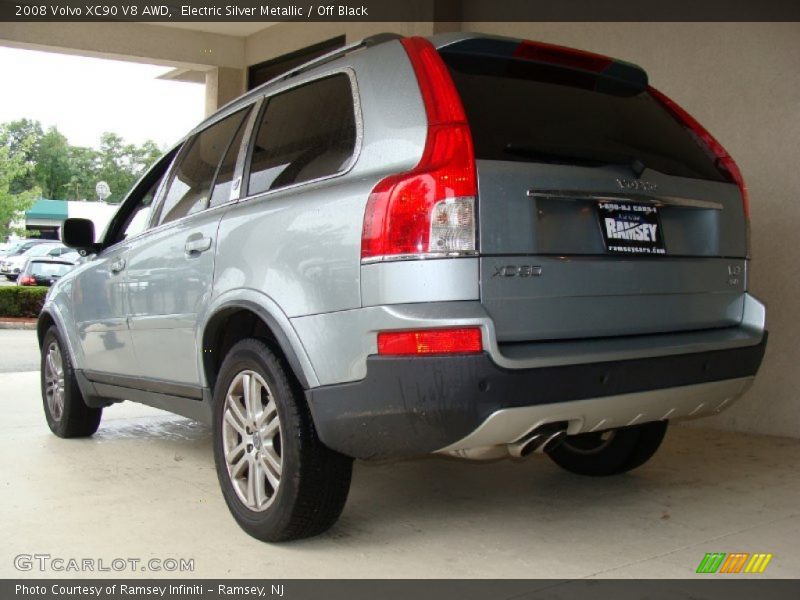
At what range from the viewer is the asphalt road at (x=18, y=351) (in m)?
10.6

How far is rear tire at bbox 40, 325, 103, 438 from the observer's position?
5312mm

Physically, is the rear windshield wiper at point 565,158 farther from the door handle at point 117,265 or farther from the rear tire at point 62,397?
the rear tire at point 62,397

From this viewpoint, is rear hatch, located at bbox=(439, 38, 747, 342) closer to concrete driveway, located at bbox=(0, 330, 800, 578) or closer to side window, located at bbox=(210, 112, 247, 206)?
concrete driveway, located at bbox=(0, 330, 800, 578)

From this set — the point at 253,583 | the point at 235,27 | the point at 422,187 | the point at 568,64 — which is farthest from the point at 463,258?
the point at 235,27

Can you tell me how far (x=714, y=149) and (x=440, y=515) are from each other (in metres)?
1.93

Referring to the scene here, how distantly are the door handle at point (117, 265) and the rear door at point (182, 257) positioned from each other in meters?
0.10

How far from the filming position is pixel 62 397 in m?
5.43

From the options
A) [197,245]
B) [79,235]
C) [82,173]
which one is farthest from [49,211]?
[197,245]

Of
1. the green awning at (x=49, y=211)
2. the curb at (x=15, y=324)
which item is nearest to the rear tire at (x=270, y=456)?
the curb at (x=15, y=324)

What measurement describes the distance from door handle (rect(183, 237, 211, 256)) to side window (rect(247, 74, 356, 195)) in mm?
296

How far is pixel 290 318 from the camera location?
120 inches

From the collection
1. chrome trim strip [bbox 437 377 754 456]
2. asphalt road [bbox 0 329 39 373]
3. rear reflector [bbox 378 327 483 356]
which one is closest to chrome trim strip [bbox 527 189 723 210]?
rear reflector [bbox 378 327 483 356]

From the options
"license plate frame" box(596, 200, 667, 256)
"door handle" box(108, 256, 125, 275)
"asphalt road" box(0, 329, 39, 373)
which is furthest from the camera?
"asphalt road" box(0, 329, 39, 373)

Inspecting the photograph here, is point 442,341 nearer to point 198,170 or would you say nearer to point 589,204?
point 589,204
